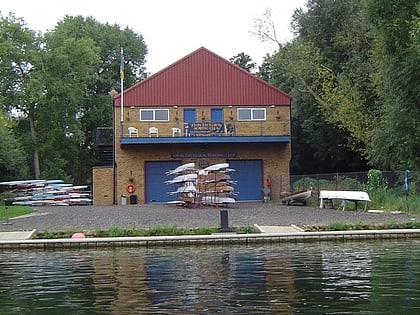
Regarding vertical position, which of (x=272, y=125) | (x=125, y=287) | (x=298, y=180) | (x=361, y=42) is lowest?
(x=125, y=287)

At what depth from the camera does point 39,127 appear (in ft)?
187

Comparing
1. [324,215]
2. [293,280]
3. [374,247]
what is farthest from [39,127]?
[293,280]

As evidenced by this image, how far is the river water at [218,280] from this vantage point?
408 inches

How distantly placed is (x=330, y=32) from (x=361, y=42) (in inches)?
140

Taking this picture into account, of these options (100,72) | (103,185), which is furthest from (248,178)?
(100,72)

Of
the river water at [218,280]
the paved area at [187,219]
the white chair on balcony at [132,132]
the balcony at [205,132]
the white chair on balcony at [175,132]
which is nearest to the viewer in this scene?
the river water at [218,280]

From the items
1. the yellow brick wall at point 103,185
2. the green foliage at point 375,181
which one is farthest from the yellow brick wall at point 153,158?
the green foliage at point 375,181

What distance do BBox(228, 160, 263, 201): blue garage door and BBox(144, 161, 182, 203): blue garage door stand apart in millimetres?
3553

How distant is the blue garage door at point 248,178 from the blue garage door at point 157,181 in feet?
11.7

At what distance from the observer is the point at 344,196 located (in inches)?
1193

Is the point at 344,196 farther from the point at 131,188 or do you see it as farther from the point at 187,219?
the point at 131,188

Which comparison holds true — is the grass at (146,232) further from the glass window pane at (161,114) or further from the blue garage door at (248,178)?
the glass window pane at (161,114)

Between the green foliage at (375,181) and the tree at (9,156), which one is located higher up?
the tree at (9,156)

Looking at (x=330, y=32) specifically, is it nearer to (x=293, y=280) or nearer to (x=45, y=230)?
(x=45, y=230)
